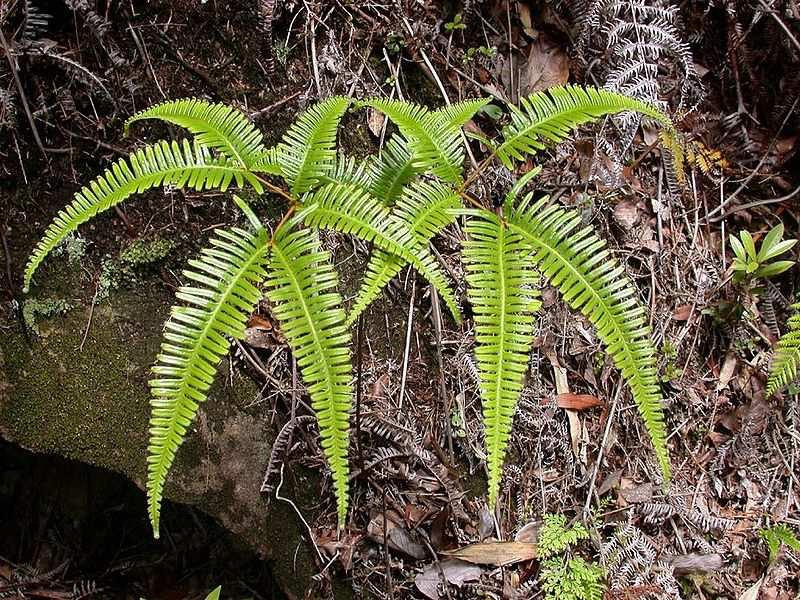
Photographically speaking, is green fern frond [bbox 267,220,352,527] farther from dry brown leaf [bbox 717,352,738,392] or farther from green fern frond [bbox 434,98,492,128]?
dry brown leaf [bbox 717,352,738,392]

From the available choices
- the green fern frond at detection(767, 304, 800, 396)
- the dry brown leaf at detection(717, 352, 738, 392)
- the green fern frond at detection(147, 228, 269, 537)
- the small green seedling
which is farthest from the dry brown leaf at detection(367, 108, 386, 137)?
the dry brown leaf at detection(717, 352, 738, 392)

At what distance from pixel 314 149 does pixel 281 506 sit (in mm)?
1520

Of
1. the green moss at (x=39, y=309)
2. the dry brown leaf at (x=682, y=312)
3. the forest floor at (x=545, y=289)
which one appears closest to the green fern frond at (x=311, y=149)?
the forest floor at (x=545, y=289)

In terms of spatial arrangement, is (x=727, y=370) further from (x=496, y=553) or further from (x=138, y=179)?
(x=138, y=179)

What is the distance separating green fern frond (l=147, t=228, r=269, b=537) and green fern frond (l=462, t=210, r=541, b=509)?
630 millimetres

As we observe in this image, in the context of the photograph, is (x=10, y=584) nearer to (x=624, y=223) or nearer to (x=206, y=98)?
(x=206, y=98)

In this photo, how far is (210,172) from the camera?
1.93m

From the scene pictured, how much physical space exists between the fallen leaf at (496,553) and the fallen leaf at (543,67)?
7.46ft

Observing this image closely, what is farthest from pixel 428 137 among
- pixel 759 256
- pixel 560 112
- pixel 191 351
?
pixel 759 256

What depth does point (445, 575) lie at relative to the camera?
9.16ft

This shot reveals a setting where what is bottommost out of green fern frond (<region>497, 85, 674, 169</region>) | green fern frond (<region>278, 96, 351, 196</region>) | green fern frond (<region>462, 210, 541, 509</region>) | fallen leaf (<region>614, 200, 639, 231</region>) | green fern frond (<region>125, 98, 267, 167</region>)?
fallen leaf (<region>614, 200, 639, 231</region>)

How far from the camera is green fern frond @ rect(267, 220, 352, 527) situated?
1.64m

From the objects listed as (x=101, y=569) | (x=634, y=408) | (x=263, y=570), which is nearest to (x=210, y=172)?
(x=263, y=570)

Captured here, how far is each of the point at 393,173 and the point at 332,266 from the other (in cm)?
54
